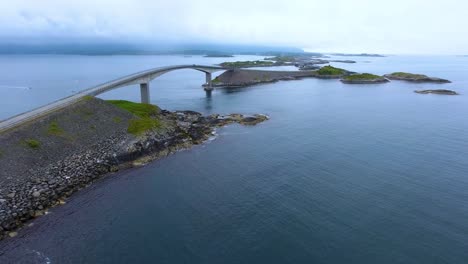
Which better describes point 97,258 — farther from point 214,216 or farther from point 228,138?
point 228,138

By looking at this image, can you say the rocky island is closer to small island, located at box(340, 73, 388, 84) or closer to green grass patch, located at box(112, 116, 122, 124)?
small island, located at box(340, 73, 388, 84)

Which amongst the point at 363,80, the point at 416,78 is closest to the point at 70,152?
the point at 363,80

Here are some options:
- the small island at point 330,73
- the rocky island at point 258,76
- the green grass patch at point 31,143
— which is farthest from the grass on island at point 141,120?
the small island at point 330,73

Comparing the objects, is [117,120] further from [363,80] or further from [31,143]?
[363,80]

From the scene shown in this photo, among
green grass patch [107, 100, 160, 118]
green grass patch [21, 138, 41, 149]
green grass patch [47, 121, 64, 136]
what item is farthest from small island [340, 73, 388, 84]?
green grass patch [21, 138, 41, 149]

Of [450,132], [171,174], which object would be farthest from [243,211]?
[450,132]

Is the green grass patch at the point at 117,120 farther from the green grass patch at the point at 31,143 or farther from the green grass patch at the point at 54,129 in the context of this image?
the green grass patch at the point at 31,143

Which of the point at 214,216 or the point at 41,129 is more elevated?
the point at 41,129
